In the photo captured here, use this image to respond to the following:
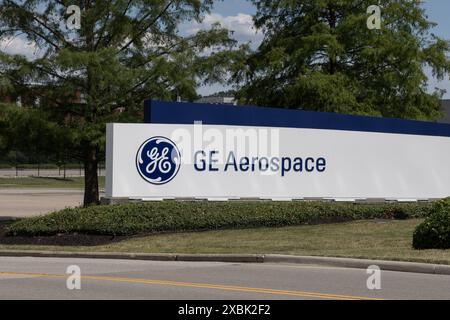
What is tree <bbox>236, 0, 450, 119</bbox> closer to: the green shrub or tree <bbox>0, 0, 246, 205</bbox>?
tree <bbox>0, 0, 246, 205</bbox>

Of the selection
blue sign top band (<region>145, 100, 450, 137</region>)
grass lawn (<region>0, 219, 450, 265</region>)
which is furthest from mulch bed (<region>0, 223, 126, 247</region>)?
blue sign top band (<region>145, 100, 450, 137</region>)

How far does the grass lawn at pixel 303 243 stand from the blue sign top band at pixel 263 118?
350 cm

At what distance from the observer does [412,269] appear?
13430 mm

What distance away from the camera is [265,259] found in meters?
15.3

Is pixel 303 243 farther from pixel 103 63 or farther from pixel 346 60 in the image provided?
pixel 346 60

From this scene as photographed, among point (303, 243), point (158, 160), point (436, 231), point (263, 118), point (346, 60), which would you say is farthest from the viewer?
point (346, 60)

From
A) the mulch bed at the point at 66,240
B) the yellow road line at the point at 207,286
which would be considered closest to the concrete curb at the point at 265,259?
the mulch bed at the point at 66,240

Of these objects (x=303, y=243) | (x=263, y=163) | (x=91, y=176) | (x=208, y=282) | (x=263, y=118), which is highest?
(x=263, y=118)

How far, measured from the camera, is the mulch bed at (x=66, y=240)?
60.8 ft

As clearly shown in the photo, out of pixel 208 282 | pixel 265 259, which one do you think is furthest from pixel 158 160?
pixel 208 282

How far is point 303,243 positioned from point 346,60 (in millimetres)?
17301

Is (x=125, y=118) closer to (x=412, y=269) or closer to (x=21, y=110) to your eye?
(x=21, y=110)

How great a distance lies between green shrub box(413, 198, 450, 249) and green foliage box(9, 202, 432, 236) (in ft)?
19.3
